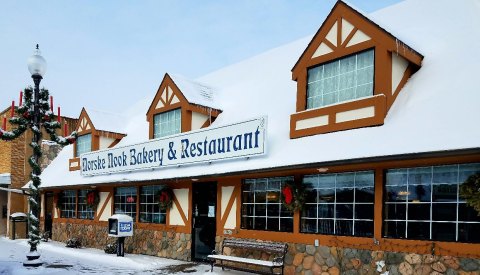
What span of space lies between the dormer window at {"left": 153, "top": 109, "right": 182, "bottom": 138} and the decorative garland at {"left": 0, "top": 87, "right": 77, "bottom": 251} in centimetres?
293

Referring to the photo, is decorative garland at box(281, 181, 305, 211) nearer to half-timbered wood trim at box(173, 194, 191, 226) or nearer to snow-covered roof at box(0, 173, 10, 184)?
half-timbered wood trim at box(173, 194, 191, 226)

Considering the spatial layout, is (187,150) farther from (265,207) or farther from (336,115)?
(336,115)

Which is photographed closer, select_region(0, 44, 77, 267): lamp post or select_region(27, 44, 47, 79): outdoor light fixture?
select_region(0, 44, 77, 267): lamp post

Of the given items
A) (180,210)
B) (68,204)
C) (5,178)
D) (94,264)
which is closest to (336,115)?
(180,210)

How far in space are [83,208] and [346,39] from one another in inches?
512

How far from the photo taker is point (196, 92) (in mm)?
13586

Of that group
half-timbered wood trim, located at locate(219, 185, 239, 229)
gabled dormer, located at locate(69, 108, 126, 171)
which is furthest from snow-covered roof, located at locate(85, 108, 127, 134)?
half-timbered wood trim, located at locate(219, 185, 239, 229)

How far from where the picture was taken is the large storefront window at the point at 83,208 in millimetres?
16750

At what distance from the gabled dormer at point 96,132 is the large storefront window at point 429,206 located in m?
12.3

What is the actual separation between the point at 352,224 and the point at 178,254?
582 cm

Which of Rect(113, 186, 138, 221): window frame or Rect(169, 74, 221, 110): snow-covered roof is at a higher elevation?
Rect(169, 74, 221, 110): snow-covered roof

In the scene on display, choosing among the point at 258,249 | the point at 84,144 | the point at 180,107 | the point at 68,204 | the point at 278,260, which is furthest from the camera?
the point at 68,204

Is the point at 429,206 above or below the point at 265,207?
above

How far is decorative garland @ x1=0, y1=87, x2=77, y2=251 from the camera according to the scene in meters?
11.0
